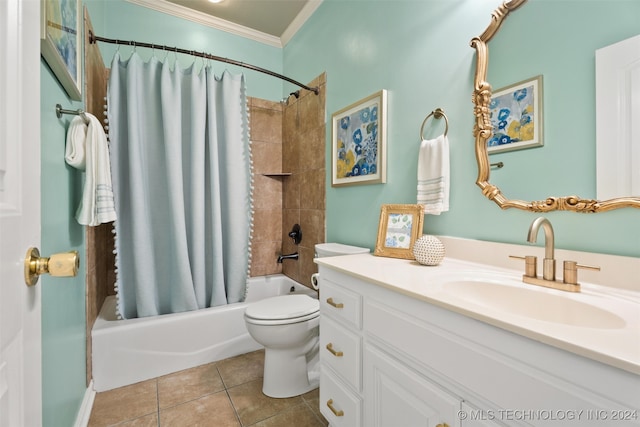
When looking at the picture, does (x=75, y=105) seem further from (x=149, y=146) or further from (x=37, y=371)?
(x=37, y=371)

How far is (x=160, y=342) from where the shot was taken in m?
1.72

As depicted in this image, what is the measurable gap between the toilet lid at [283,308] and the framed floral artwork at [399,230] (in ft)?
1.74

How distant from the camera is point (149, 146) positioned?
1848mm

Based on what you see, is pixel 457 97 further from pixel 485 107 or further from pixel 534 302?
pixel 534 302

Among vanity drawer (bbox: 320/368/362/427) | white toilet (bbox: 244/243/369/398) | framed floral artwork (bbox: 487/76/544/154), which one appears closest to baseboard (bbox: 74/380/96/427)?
white toilet (bbox: 244/243/369/398)

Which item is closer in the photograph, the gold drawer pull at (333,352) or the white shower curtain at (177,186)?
the gold drawer pull at (333,352)

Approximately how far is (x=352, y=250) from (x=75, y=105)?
5.10 feet

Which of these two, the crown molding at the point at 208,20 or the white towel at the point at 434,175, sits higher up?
the crown molding at the point at 208,20

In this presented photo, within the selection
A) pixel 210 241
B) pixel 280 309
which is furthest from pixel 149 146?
pixel 280 309

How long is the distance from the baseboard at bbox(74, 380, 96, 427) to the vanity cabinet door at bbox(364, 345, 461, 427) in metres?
1.30

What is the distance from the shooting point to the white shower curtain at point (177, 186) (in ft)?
5.78

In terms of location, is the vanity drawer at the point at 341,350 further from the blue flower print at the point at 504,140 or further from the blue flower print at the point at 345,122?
the blue flower print at the point at 345,122

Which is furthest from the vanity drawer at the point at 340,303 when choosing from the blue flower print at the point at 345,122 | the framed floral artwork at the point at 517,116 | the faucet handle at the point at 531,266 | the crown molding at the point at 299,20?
the crown molding at the point at 299,20

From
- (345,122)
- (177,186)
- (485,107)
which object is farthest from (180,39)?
(485,107)
